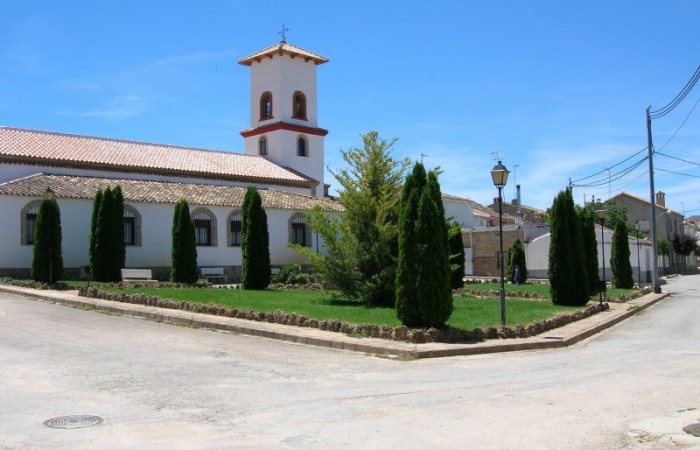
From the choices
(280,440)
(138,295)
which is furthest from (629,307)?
(280,440)

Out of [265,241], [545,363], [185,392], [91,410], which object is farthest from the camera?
[265,241]

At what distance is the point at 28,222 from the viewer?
27.0 metres

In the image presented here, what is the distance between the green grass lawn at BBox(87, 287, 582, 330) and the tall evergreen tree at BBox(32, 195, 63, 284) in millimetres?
2976

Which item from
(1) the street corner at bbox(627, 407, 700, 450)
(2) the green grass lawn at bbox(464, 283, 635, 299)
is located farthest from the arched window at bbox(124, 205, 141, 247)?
(1) the street corner at bbox(627, 407, 700, 450)

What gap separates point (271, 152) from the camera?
45094mm

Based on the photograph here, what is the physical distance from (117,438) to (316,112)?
4125cm

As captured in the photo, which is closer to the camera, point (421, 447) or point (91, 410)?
point (421, 447)

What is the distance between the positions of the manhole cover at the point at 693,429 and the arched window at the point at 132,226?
26439 mm

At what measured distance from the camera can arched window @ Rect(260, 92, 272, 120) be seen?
4522 centimetres

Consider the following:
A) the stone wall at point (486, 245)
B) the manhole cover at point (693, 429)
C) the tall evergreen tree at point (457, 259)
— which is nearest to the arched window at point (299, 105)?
the stone wall at point (486, 245)

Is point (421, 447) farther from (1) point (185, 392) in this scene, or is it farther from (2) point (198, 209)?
(2) point (198, 209)

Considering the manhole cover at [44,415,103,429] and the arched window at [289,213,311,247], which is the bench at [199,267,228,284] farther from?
the manhole cover at [44,415,103,429]

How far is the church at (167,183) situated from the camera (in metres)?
28.0

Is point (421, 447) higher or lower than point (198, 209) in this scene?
lower
